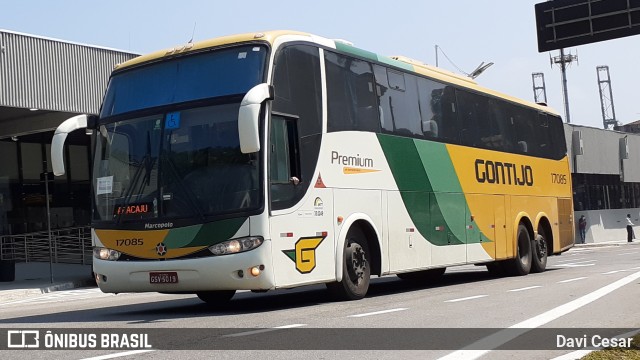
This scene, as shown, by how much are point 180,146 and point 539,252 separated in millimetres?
12195

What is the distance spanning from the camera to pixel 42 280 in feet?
97.8

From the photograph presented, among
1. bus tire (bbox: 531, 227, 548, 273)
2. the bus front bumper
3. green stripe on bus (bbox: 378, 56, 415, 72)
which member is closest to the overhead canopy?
green stripe on bus (bbox: 378, 56, 415, 72)

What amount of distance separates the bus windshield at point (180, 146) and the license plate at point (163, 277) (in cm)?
71

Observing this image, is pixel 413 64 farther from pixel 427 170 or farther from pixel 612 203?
pixel 612 203

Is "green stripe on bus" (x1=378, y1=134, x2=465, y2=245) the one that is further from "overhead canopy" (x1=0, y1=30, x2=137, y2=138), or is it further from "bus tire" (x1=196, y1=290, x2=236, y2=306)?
"overhead canopy" (x1=0, y1=30, x2=137, y2=138)

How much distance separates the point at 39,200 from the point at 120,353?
28032mm

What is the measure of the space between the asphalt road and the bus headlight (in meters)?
0.83

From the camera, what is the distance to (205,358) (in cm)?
726

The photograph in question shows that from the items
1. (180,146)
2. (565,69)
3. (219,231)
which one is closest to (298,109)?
(180,146)

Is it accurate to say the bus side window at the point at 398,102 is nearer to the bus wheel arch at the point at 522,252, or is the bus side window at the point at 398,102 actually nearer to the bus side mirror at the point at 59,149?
the bus side mirror at the point at 59,149

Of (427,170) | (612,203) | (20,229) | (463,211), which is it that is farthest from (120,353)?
(612,203)

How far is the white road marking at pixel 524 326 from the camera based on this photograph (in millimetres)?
7551

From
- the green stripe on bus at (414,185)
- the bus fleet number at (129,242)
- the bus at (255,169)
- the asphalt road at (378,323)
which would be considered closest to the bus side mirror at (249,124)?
the bus at (255,169)

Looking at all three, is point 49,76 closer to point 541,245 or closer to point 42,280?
point 42,280
